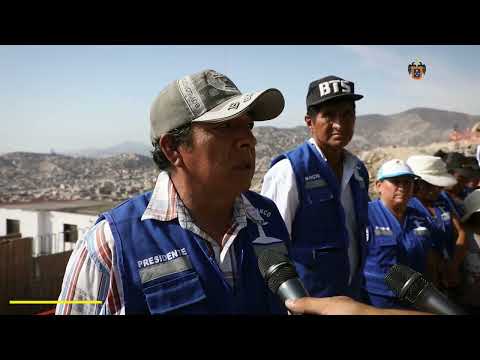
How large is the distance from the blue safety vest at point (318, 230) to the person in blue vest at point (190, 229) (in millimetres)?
995

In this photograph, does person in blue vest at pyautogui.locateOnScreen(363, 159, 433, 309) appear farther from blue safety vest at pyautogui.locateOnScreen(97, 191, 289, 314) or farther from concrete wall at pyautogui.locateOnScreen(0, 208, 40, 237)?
concrete wall at pyautogui.locateOnScreen(0, 208, 40, 237)

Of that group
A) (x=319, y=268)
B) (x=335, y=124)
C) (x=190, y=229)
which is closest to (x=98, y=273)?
(x=190, y=229)

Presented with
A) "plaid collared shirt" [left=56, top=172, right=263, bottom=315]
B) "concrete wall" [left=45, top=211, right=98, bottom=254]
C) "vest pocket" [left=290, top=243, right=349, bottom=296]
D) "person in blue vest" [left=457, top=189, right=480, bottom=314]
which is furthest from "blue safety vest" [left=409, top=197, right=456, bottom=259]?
"concrete wall" [left=45, top=211, right=98, bottom=254]

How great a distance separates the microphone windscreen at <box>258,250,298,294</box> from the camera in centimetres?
120

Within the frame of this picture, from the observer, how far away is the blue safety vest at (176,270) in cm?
142

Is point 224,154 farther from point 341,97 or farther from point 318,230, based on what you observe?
point 341,97

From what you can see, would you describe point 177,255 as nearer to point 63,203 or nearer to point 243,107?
point 243,107

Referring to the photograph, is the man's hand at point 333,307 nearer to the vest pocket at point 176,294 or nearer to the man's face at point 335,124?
the vest pocket at point 176,294

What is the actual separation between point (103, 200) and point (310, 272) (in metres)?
21.4

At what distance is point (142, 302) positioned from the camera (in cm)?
141

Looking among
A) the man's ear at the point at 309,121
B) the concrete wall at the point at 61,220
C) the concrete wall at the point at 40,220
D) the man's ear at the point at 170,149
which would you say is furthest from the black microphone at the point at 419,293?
the concrete wall at the point at 40,220

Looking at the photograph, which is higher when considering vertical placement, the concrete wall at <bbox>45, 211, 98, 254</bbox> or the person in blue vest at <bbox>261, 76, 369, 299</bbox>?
the person in blue vest at <bbox>261, 76, 369, 299</bbox>

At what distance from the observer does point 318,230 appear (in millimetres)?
2750

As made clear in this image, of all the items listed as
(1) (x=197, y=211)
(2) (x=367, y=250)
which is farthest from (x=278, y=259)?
(2) (x=367, y=250)
